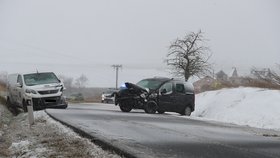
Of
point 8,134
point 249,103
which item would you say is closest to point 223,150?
point 8,134

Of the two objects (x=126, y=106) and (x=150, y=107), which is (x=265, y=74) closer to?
(x=150, y=107)

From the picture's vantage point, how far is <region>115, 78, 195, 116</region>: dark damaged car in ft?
73.6

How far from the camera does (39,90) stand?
21.4 metres

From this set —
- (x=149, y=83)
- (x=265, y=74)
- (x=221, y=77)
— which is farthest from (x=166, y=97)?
(x=221, y=77)

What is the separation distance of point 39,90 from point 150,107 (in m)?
4.77

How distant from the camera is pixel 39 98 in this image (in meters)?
21.4

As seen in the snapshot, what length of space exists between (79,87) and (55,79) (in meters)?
135

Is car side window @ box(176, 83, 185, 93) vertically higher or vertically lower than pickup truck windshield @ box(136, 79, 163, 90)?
lower

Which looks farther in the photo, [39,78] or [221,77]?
[221,77]

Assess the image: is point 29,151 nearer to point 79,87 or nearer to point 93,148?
point 93,148

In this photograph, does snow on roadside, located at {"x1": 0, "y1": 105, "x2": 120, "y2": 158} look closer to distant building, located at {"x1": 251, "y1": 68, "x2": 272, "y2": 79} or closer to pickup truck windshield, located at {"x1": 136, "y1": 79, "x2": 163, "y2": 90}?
pickup truck windshield, located at {"x1": 136, "y1": 79, "x2": 163, "y2": 90}

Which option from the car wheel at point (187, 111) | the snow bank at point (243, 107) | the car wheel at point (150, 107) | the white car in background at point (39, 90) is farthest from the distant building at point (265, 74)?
the white car in background at point (39, 90)

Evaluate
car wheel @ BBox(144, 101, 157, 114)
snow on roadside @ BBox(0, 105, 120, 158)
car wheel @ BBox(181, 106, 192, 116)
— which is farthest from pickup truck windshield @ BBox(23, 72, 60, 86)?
snow on roadside @ BBox(0, 105, 120, 158)

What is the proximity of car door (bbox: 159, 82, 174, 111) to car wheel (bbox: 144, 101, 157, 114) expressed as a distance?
0.37 meters
